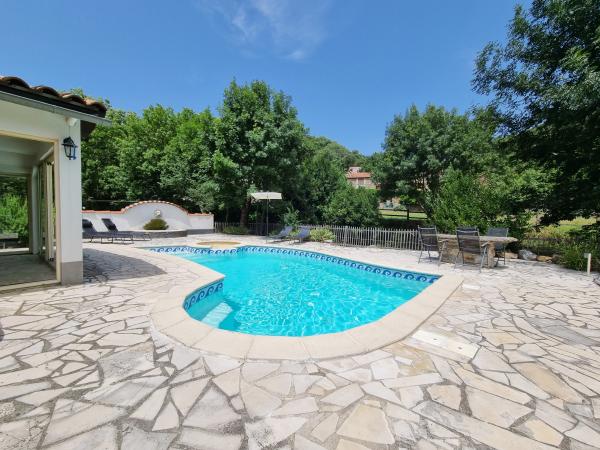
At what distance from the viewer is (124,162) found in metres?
19.4

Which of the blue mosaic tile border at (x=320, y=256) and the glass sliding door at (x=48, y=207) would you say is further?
the blue mosaic tile border at (x=320, y=256)

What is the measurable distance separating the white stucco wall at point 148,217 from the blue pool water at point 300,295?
649cm

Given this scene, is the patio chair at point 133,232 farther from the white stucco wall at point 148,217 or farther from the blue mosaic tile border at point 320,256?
the blue mosaic tile border at point 320,256

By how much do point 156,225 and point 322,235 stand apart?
9.65 m

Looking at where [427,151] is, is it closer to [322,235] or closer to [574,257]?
[322,235]

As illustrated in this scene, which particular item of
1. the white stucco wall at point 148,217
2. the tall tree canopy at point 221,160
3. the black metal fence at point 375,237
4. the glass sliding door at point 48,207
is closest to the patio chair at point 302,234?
the black metal fence at point 375,237

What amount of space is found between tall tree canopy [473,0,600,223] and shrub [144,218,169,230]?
16.6 metres

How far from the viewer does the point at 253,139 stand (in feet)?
47.1

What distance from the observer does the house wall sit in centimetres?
A: 430

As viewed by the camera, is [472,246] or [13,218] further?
[13,218]

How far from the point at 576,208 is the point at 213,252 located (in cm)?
1365

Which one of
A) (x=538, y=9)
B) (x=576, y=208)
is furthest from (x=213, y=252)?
(x=538, y=9)

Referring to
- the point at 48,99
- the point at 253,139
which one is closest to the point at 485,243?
the point at 48,99

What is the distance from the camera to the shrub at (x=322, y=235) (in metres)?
14.1
